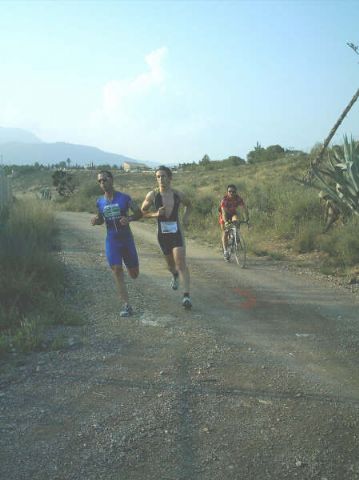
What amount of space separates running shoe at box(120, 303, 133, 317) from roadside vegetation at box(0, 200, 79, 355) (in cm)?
67

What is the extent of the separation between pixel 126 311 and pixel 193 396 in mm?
2669

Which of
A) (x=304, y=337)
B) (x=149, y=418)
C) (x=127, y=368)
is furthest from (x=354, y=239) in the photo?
(x=149, y=418)

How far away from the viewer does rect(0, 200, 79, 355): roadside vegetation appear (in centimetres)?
554

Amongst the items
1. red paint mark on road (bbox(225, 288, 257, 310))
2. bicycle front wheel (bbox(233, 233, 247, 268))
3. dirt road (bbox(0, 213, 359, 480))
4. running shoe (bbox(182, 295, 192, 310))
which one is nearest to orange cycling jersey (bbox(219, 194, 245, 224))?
bicycle front wheel (bbox(233, 233, 247, 268))

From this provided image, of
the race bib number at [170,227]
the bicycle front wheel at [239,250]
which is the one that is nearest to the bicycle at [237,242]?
the bicycle front wheel at [239,250]

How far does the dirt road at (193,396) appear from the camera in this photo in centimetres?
329

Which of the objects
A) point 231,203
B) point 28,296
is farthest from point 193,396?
point 231,203

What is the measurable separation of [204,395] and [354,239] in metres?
7.04

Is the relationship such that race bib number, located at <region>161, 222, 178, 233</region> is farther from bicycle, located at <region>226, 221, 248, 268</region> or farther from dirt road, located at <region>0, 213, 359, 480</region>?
bicycle, located at <region>226, 221, 248, 268</region>

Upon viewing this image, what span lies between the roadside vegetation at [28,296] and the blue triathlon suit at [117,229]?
41.1 inches

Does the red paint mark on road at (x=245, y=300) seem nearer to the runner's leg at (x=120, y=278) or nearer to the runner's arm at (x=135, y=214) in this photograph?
the runner's leg at (x=120, y=278)

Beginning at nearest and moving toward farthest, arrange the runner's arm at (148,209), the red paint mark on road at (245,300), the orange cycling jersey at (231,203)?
the runner's arm at (148,209), the red paint mark on road at (245,300), the orange cycling jersey at (231,203)

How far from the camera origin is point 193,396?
4.26 m

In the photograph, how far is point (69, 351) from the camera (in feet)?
17.7
